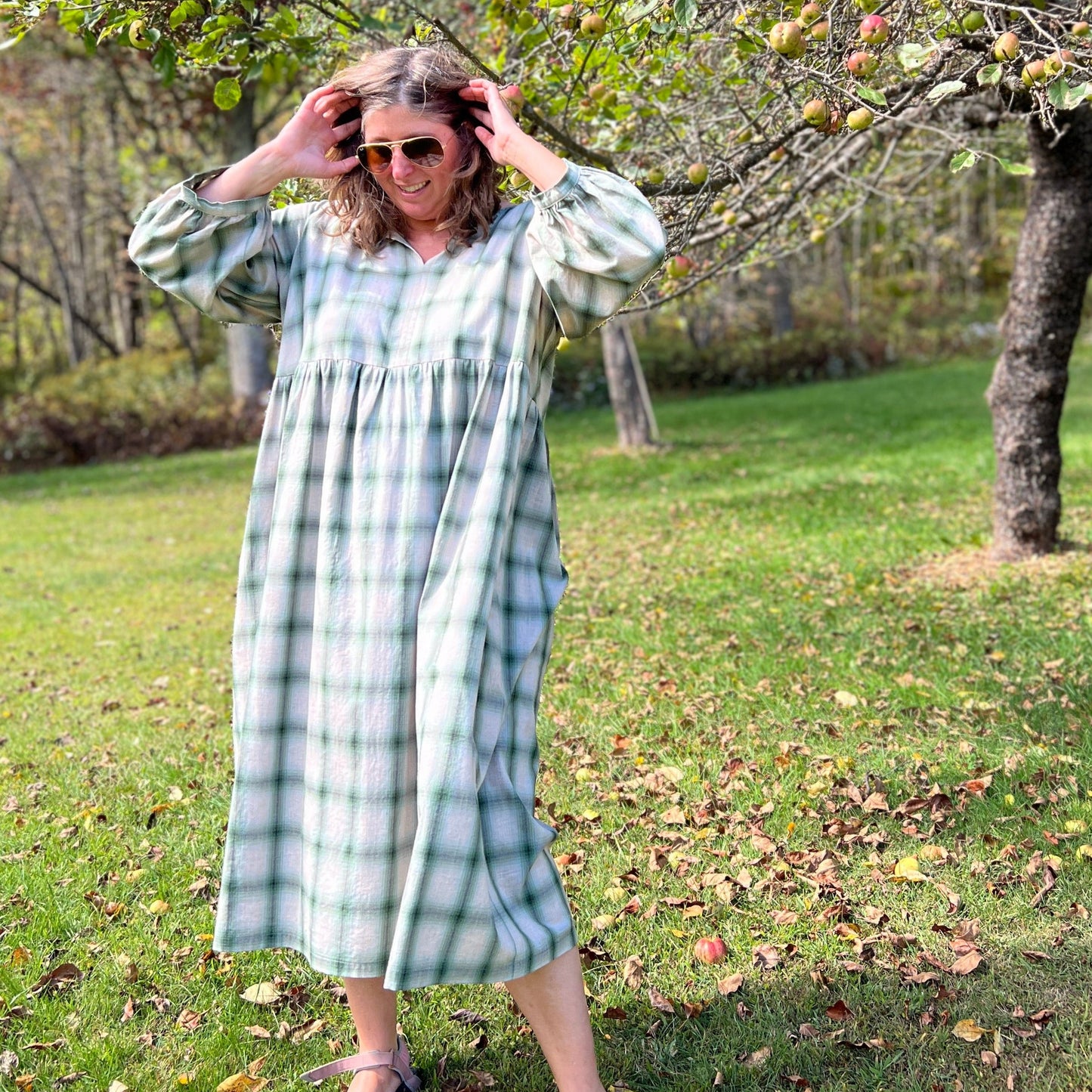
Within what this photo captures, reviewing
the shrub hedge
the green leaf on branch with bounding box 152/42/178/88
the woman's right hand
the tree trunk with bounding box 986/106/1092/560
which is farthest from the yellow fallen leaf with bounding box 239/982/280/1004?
the shrub hedge

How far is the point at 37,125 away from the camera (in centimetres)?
2194

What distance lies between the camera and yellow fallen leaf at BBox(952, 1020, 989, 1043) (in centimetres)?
246

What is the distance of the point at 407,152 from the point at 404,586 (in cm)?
77

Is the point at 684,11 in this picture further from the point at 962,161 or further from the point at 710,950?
the point at 710,950

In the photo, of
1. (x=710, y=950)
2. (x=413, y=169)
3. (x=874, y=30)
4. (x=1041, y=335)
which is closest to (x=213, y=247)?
(x=413, y=169)

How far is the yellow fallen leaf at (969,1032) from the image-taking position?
2.46 meters

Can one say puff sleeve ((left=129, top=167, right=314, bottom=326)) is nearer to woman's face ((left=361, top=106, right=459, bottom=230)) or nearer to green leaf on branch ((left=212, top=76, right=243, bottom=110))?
woman's face ((left=361, top=106, right=459, bottom=230))

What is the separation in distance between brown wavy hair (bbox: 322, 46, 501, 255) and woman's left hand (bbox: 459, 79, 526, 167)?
0.02 meters

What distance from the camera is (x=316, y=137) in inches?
85.5

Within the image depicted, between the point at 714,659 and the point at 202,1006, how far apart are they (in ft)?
9.40

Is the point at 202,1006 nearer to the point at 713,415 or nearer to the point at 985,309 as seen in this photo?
the point at 713,415

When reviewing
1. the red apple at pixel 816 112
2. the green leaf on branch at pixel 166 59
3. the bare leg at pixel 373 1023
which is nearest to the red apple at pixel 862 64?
the red apple at pixel 816 112

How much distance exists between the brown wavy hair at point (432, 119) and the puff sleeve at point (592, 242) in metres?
0.15

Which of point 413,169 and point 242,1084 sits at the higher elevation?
point 413,169
